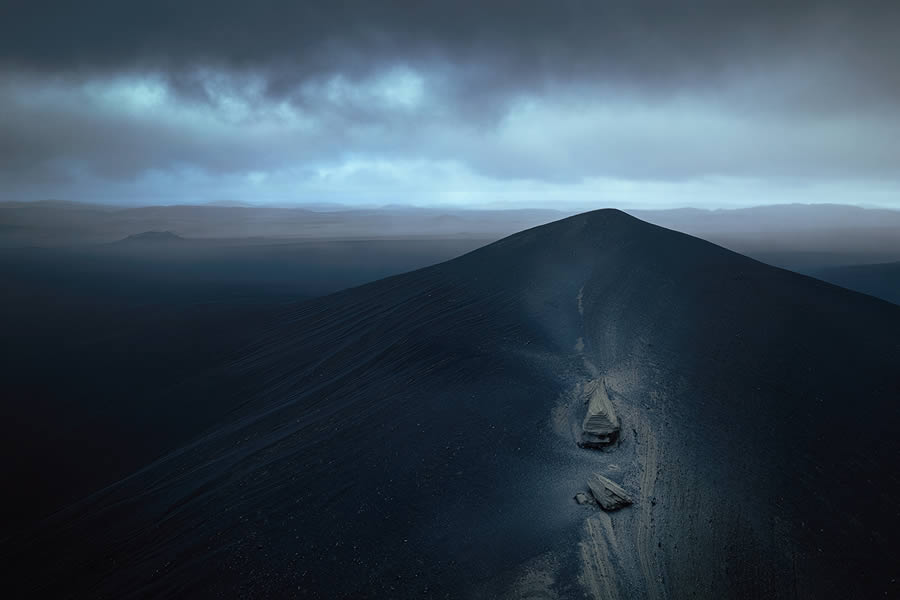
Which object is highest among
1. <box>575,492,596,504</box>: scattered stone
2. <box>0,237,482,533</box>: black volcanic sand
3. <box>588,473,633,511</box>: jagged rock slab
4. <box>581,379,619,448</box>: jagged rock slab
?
<box>581,379,619,448</box>: jagged rock slab

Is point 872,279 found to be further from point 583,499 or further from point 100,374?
point 100,374

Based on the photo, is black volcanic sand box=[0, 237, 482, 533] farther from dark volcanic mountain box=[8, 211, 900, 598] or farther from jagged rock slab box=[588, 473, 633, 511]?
jagged rock slab box=[588, 473, 633, 511]

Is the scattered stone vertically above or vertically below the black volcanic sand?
above

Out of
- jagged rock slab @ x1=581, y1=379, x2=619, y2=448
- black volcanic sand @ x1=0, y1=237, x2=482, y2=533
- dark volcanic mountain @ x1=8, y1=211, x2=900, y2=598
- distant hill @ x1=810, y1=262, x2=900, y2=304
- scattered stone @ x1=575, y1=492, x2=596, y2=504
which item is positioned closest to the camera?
dark volcanic mountain @ x1=8, y1=211, x2=900, y2=598

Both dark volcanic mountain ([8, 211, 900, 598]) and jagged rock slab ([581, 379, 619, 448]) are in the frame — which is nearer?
dark volcanic mountain ([8, 211, 900, 598])

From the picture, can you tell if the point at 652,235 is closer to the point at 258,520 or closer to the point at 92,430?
the point at 258,520

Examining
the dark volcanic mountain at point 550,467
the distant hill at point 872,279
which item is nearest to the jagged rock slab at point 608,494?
the dark volcanic mountain at point 550,467

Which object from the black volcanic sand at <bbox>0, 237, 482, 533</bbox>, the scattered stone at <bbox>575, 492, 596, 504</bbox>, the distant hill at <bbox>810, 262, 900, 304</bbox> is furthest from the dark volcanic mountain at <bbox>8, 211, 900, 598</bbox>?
the distant hill at <bbox>810, 262, 900, 304</bbox>
